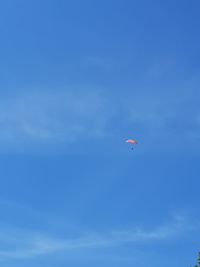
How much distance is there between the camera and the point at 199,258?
61031 mm

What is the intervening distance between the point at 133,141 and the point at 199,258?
2329 centimetres

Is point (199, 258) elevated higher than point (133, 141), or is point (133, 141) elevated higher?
point (133, 141)

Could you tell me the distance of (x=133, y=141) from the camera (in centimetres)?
5744
